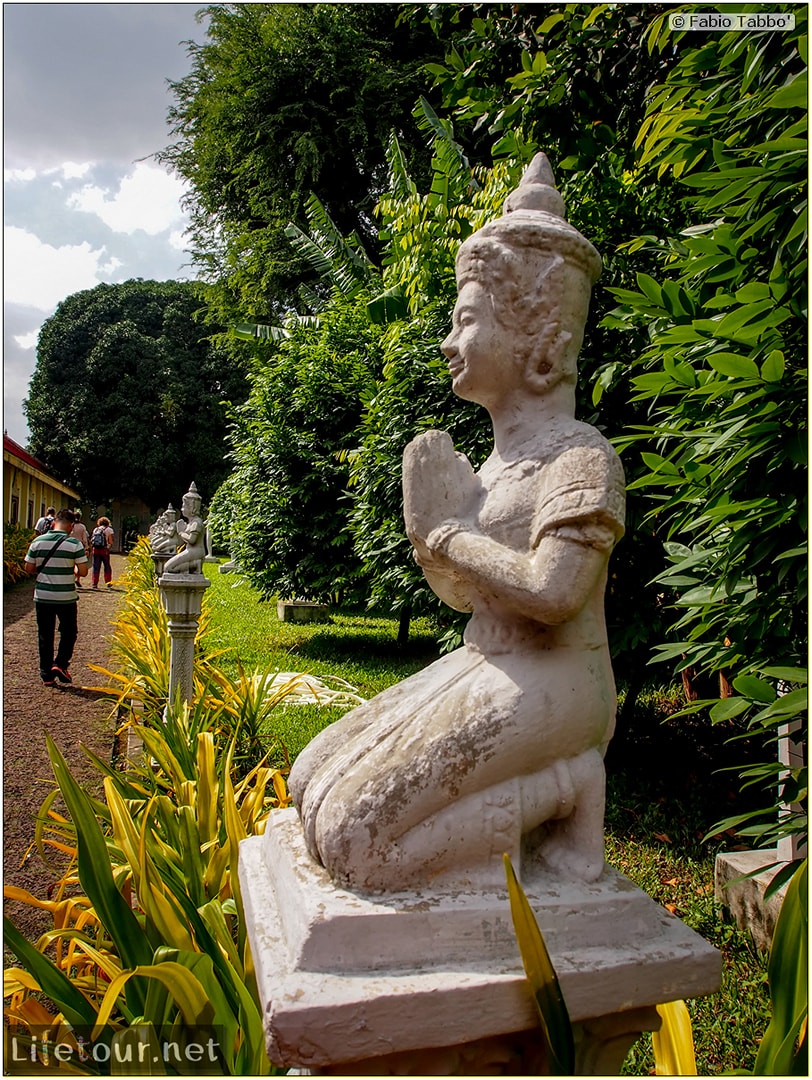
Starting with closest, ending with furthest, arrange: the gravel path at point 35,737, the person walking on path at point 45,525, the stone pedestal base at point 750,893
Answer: the stone pedestal base at point 750,893 → the gravel path at point 35,737 → the person walking on path at point 45,525

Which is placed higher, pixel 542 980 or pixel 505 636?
pixel 505 636

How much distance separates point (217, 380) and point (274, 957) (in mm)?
31508

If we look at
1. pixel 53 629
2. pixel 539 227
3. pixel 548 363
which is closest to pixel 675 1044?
pixel 548 363

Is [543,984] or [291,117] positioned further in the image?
[291,117]

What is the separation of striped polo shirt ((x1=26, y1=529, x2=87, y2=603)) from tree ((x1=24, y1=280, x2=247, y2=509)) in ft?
73.1

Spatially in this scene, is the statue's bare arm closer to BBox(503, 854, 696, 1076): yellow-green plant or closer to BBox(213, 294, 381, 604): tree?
BBox(503, 854, 696, 1076): yellow-green plant

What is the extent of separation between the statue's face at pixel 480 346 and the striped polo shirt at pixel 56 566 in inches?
260

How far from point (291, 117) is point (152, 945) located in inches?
586

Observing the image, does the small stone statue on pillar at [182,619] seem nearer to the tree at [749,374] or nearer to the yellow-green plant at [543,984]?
the tree at [749,374]

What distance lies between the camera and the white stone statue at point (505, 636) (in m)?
1.54

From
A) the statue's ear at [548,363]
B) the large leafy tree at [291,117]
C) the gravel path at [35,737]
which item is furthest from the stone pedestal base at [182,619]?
the large leafy tree at [291,117]

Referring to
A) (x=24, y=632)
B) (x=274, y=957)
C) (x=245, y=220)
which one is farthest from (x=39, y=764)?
(x=245, y=220)

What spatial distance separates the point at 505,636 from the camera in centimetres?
170

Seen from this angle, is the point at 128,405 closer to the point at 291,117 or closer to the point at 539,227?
the point at 291,117
